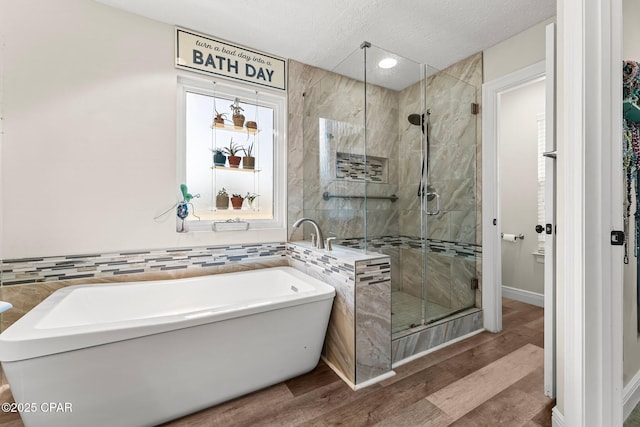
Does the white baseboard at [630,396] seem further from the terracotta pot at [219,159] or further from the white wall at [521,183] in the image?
the terracotta pot at [219,159]

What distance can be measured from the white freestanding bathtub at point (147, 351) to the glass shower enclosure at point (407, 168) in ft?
3.26

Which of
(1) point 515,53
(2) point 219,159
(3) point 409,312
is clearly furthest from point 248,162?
(1) point 515,53

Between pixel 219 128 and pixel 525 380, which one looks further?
pixel 219 128

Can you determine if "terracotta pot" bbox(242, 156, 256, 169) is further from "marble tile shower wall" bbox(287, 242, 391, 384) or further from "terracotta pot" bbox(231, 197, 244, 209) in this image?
"marble tile shower wall" bbox(287, 242, 391, 384)

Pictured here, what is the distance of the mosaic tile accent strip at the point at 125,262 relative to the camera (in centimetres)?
171

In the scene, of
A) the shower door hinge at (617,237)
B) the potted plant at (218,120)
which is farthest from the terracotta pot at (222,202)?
the shower door hinge at (617,237)

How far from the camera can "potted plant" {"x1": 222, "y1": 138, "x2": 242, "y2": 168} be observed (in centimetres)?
241

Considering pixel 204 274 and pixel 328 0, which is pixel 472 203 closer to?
pixel 328 0

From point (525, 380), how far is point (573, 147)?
4.93ft

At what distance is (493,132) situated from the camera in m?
2.44

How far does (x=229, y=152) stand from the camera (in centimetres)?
244

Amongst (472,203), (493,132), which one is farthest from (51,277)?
(493,132)

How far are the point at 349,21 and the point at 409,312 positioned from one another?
7.69ft

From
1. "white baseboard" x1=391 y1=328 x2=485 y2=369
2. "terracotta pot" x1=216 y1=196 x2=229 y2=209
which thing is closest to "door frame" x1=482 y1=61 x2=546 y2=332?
"white baseboard" x1=391 y1=328 x2=485 y2=369
